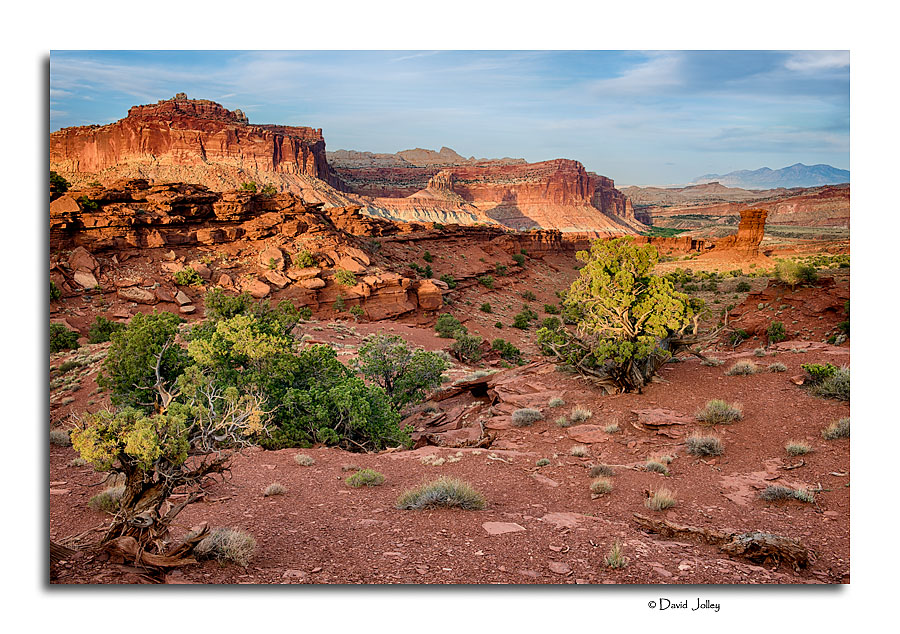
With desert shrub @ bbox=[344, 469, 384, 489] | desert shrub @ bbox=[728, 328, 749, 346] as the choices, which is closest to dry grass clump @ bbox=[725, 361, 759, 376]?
desert shrub @ bbox=[728, 328, 749, 346]

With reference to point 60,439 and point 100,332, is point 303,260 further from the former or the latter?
point 60,439

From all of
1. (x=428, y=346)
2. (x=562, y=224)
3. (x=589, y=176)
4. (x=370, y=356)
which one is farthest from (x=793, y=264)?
(x=589, y=176)

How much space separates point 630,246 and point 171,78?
9.52 meters

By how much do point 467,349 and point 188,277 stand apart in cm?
1503

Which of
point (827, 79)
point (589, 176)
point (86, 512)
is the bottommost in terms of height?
point (86, 512)

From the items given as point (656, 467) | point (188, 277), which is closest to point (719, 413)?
point (656, 467)

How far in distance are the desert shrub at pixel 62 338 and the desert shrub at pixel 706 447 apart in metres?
A: 20.8

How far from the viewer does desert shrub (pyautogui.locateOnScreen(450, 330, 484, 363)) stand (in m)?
25.1

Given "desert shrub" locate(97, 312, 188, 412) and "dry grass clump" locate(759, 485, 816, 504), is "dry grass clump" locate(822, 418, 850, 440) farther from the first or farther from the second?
"desert shrub" locate(97, 312, 188, 412)

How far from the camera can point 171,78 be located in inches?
263

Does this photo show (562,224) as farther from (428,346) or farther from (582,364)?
(582,364)

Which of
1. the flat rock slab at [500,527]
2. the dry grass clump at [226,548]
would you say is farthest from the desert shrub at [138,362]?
the flat rock slab at [500,527]

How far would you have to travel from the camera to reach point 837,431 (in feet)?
28.4

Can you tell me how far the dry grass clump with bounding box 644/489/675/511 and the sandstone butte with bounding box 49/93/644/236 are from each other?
39.5 m
